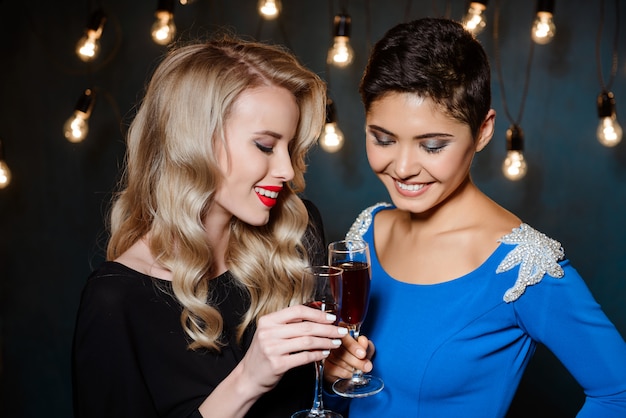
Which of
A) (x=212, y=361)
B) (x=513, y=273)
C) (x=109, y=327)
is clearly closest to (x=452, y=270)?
(x=513, y=273)

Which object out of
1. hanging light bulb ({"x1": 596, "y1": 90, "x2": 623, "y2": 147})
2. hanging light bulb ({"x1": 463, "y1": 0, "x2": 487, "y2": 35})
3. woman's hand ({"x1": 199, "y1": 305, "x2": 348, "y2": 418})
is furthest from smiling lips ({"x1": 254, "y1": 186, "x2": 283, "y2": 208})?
hanging light bulb ({"x1": 596, "y1": 90, "x2": 623, "y2": 147})

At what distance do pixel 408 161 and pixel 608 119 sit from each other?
233 cm

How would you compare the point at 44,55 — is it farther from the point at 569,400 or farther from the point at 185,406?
the point at 569,400

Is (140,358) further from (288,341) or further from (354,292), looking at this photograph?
(354,292)

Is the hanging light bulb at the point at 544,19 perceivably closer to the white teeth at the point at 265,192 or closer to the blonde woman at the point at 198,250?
the blonde woman at the point at 198,250

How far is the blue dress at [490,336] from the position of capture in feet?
5.44

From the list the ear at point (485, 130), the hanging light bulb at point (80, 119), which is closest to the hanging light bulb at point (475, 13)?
the ear at point (485, 130)

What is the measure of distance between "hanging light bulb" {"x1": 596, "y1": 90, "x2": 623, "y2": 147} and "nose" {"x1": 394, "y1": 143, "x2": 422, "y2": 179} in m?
2.23

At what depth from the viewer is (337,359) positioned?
1874mm

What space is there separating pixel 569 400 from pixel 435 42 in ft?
10.3

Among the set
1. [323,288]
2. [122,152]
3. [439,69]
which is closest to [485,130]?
[439,69]

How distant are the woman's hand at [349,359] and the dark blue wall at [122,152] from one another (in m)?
2.58

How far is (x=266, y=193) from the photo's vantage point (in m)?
2.00

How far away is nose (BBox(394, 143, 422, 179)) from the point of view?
5.79ft
